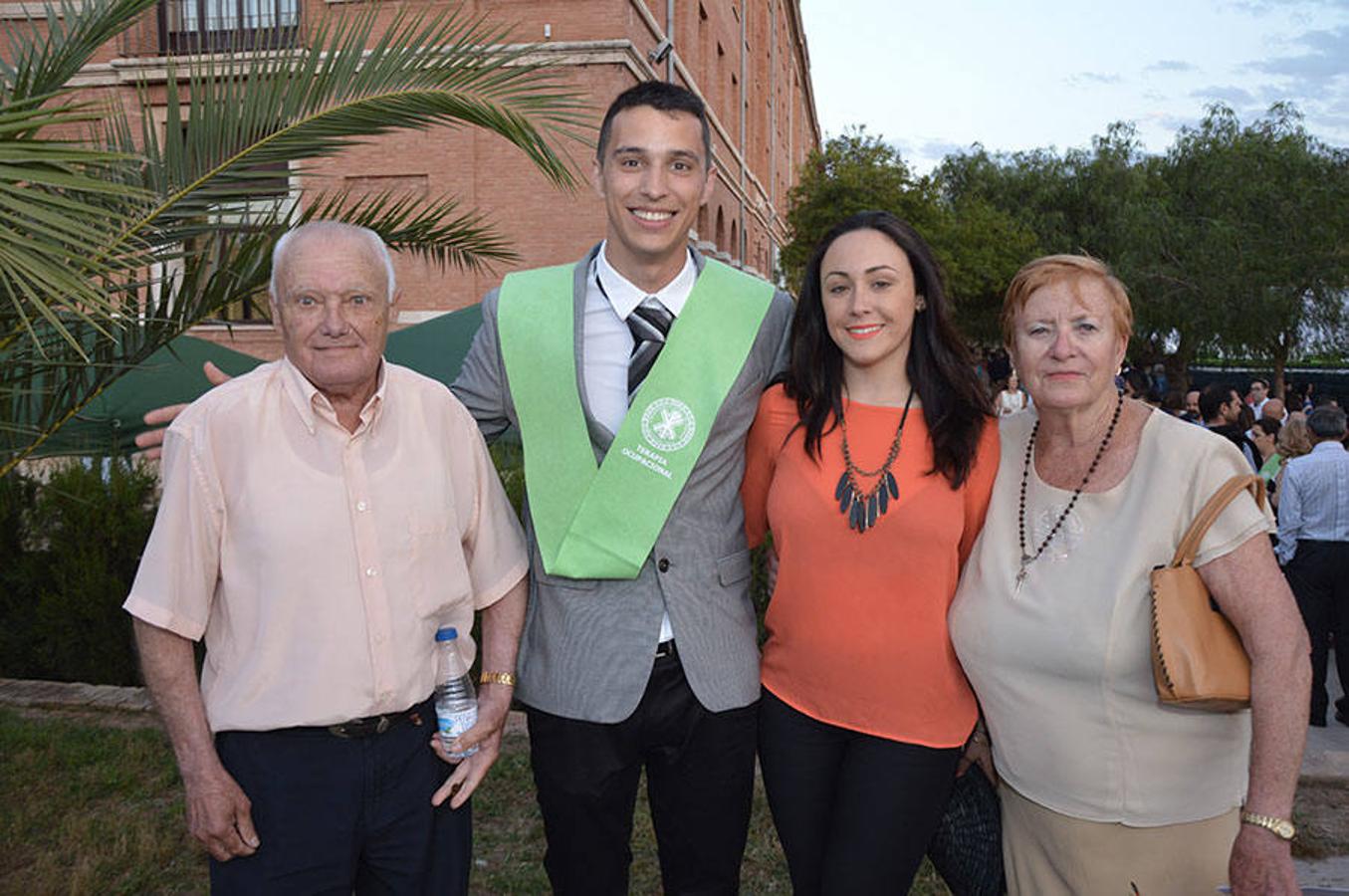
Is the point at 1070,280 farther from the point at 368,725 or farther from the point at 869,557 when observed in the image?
the point at 368,725

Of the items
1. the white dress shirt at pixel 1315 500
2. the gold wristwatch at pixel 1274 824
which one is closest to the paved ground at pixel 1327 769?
the white dress shirt at pixel 1315 500

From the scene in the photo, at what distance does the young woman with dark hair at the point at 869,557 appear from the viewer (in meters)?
2.45

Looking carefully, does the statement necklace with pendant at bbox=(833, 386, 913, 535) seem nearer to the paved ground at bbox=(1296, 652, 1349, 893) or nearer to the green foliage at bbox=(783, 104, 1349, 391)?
the paved ground at bbox=(1296, 652, 1349, 893)

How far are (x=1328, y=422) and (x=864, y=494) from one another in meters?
5.81

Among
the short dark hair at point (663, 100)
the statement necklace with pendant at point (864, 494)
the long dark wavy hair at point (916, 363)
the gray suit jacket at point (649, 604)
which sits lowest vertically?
the gray suit jacket at point (649, 604)

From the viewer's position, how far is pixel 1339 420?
689cm

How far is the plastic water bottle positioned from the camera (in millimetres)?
2309

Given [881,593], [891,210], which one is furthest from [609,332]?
[891,210]

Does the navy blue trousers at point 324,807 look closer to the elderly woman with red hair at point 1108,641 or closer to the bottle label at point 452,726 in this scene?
the bottle label at point 452,726

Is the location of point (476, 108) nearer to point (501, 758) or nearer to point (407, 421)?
point (407, 421)

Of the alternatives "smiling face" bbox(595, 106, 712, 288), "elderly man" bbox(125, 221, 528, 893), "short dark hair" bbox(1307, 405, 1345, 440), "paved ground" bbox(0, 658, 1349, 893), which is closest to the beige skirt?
"elderly man" bbox(125, 221, 528, 893)

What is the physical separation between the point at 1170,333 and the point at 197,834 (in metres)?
27.6

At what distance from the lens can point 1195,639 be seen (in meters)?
2.06

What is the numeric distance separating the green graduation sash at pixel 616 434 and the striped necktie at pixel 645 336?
0.14 feet
